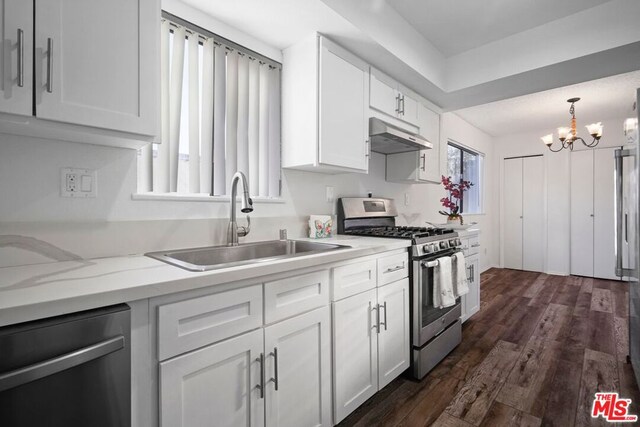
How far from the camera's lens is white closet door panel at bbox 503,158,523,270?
5.43 metres

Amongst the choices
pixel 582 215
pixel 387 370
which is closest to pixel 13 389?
pixel 387 370

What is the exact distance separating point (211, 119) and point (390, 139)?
1.32m

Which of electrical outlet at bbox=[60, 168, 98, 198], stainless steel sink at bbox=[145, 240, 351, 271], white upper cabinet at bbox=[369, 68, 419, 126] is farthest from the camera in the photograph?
white upper cabinet at bbox=[369, 68, 419, 126]

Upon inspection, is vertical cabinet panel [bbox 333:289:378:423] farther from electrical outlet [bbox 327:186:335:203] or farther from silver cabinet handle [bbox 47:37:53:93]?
silver cabinet handle [bbox 47:37:53:93]

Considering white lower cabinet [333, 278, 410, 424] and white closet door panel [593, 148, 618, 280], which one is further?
white closet door panel [593, 148, 618, 280]

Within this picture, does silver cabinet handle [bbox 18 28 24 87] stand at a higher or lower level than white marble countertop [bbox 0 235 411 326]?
higher

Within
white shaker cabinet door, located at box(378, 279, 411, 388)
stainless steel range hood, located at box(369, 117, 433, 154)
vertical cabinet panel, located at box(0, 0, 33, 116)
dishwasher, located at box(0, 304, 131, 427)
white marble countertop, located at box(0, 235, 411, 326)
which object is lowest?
white shaker cabinet door, located at box(378, 279, 411, 388)

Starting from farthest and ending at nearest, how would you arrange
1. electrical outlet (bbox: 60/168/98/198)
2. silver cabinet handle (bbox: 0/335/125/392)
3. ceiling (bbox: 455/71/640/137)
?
ceiling (bbox: 455/71/640/137) < electrical outlet (bbox: 60/168/98/198) < silver cabinet handle (bbox: 0/335/125/392)

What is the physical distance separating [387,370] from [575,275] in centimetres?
494

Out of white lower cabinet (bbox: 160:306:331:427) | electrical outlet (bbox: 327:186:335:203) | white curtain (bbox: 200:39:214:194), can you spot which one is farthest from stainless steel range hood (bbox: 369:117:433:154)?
white lower cabinet (bbox: 160:306:331:427)

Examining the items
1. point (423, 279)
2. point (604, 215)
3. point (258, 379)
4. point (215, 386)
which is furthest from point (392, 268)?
point (604, 215)

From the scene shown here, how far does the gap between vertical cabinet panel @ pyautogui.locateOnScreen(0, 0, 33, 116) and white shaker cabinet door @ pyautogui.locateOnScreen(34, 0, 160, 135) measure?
0.02 metres

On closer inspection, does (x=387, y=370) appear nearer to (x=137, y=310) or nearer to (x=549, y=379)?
(x=549, y=379)

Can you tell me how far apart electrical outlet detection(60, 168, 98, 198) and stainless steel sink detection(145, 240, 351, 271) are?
14.2 inches
